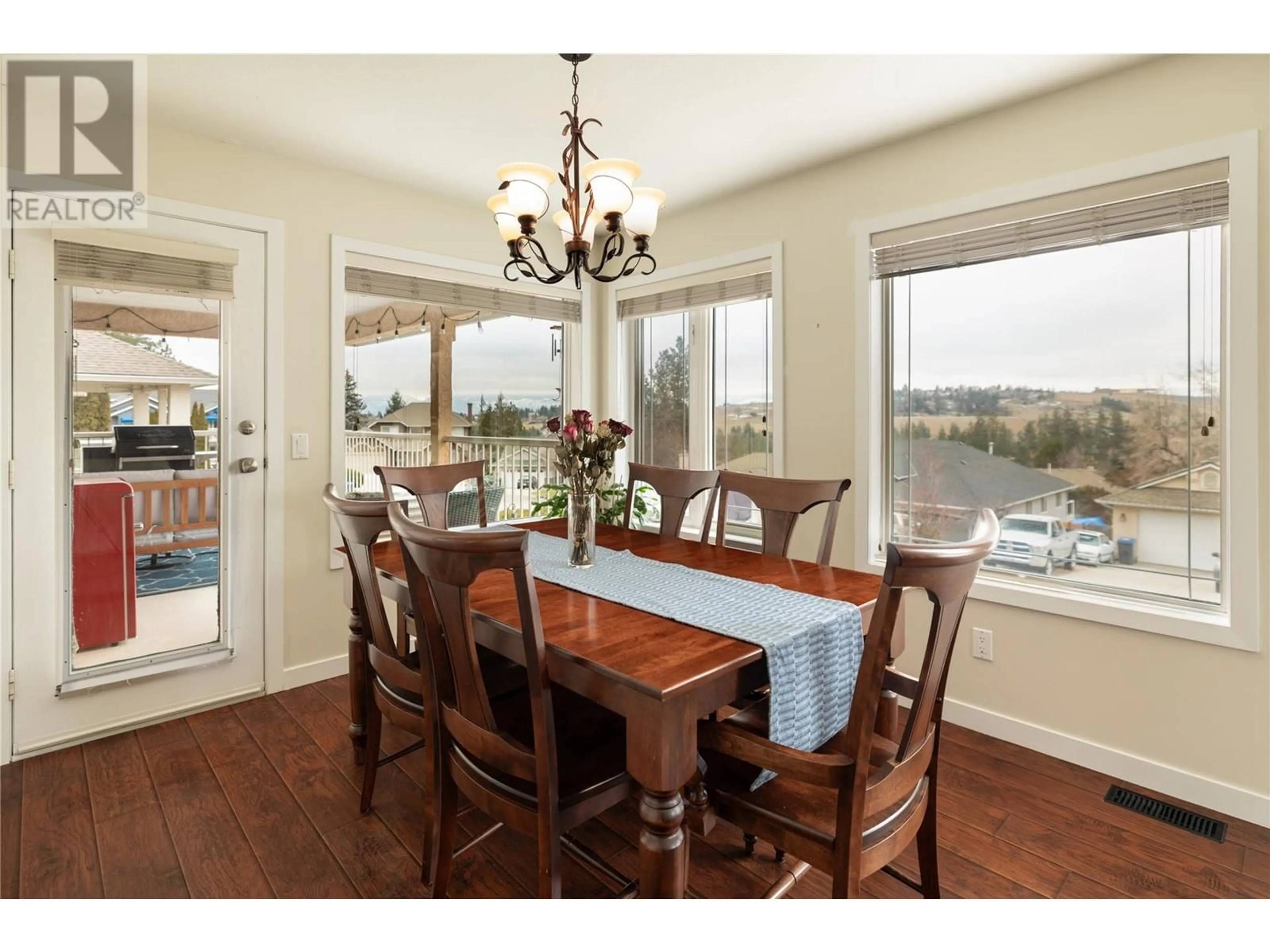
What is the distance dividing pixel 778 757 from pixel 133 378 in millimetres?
2900

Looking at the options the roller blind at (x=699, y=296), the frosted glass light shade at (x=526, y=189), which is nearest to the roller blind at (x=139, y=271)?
the frosted glass light shade at (x=526, y=189)

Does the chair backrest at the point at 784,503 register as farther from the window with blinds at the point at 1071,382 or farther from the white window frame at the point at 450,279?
the white window frame at the point at 450,279

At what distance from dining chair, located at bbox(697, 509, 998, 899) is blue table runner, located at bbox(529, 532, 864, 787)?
78mm

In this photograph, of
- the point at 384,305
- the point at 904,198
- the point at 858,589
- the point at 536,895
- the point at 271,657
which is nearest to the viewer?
the point at 536,895

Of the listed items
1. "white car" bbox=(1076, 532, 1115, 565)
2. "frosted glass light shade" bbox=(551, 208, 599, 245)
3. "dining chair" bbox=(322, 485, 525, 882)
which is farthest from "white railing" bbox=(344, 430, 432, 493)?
"white car" bbox=(1076, 532, 1115, 565)

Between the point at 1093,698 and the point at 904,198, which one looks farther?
the point at 904,198

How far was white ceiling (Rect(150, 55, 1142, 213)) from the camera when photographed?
7.18 feet

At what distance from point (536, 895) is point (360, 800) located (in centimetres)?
74

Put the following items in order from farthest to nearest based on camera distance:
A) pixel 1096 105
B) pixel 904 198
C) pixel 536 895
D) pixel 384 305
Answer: pixel 384 305 < pixel 904 198 < pixel 1096 105 < pixel 536 895

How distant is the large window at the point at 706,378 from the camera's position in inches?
137

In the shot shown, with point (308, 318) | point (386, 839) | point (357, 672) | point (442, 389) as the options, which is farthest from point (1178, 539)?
point (308, 318)
